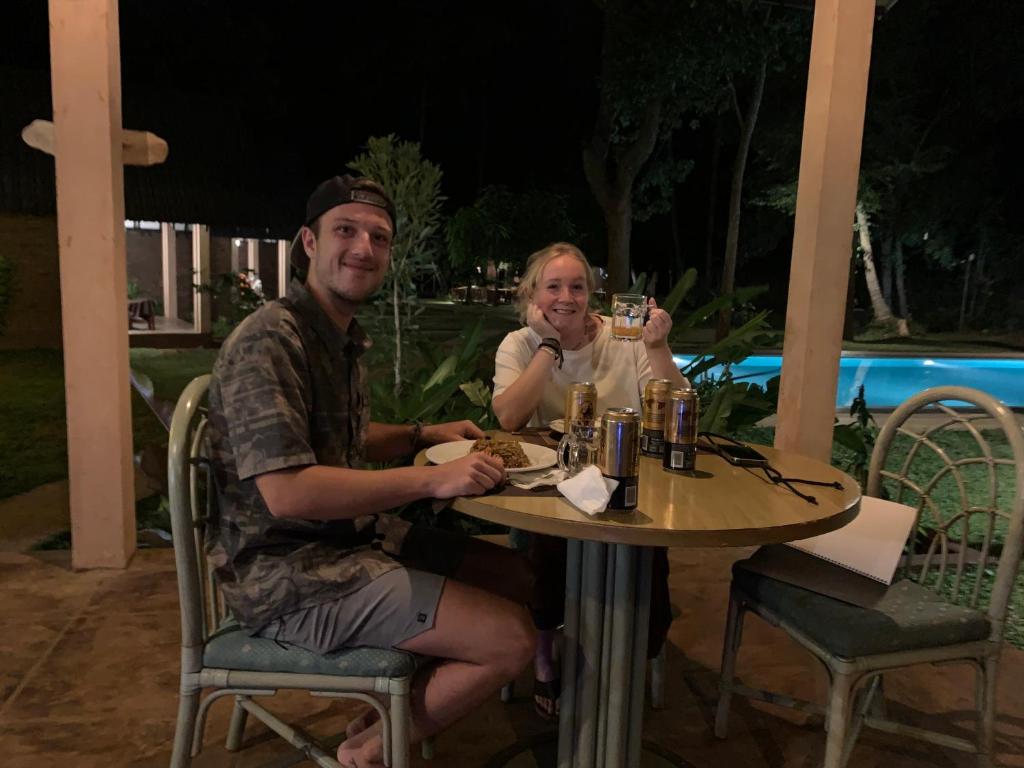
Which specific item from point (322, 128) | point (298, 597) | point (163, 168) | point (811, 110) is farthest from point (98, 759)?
point (322, 128)

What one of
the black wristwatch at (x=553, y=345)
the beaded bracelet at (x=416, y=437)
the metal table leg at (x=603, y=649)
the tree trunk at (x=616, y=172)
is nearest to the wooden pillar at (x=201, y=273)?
the tree trunk at (x=616, y=172)

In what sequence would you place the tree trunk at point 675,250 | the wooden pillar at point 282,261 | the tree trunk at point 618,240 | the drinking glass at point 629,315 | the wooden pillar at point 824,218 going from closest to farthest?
the drinking glass at point 629,315, the wooden pillar at point 824,218, the tree trunk at point 618,240, the wooden pillar at point 282,261, the tree trunk at point 675,250

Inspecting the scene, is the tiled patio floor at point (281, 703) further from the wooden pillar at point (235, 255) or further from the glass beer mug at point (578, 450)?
the wooden pillar at point (235, 255)

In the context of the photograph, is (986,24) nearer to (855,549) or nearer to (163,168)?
(163,168)

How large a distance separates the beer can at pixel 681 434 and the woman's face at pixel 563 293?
2.19 ft

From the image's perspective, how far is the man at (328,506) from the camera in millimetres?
1479

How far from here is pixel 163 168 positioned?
12828 millimetres

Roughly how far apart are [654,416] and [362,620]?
0.91m

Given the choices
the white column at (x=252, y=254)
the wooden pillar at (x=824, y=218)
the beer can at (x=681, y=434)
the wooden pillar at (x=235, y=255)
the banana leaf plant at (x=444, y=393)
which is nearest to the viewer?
the beer can at (x=681, y=434)

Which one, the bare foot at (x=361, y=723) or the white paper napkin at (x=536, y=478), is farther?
the bare foot at (x=361, y=723)

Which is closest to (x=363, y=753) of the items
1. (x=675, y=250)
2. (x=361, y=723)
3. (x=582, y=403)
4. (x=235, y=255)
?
(x=361, y=723)

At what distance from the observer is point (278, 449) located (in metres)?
1.45

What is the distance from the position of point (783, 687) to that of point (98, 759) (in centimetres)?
201

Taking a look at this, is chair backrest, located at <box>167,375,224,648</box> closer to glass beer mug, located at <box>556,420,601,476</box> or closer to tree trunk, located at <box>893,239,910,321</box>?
glass beer mug, located at <box>556,420,601,476</box>
